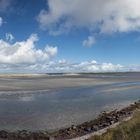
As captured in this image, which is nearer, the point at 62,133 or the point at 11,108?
the point at 62,133

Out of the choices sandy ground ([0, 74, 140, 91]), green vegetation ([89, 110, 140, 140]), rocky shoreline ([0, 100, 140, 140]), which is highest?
sandy ground ([0, 74, 140, 91])

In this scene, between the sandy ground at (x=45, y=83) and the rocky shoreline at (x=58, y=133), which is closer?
the rocky shoreline at (x=58, y=133)

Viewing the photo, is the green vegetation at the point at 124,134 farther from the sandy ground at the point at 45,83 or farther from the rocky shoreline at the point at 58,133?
the sandy ground at the point at 45,83

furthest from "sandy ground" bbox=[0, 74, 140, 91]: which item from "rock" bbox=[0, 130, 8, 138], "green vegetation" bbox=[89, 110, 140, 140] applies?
"green vegetation" bbox=[89, 110, 140, 140]

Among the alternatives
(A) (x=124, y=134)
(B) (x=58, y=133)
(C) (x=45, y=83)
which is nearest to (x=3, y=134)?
(B) (x=58, y=133)

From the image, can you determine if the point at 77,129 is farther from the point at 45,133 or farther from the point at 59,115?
the point at 59,115

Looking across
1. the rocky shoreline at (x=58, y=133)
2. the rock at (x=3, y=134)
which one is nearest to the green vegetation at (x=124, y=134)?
the rocky shoreline at (x=58, y=133)

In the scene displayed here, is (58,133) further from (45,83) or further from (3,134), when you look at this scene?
(45,83)

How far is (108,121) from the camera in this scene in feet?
59.5

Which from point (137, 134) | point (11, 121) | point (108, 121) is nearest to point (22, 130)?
point (11, 121)

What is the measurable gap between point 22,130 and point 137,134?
785 cm

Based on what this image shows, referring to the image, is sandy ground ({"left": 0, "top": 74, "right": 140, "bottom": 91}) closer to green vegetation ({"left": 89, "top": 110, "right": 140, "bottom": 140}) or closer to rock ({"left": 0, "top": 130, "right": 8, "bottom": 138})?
rock ({"left": 0, "top": 130, "right": 8, "bottom": 138})

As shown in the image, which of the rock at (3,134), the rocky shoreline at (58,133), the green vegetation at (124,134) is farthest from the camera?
the rock at (3,134)

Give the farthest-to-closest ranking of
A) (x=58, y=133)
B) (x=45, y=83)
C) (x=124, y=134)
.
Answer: (x=45, y=83)
(x=58, y=133)
(x=124, y=134)
